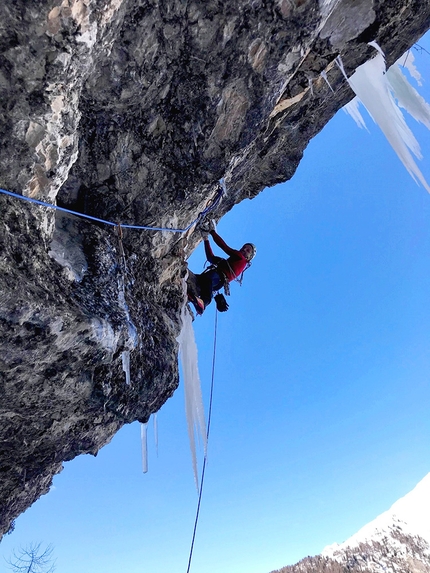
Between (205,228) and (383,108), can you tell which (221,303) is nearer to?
(205,228)

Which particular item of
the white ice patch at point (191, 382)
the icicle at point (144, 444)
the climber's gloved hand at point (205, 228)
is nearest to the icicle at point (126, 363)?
the white ice patch at point (191, 382)

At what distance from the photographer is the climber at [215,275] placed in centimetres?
683

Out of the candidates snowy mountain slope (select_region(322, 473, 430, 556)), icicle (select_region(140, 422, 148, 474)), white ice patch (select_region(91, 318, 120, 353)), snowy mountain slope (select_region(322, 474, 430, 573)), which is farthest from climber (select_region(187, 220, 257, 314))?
snowy mountain slope (select_region(322, 473, 430, 556))

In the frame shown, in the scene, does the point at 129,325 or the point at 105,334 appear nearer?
the point at 105,334

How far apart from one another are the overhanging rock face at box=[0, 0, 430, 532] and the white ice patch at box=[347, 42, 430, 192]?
10.1 inches

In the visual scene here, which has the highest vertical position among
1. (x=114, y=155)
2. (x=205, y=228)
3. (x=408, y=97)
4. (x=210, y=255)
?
(x=205, y=228)

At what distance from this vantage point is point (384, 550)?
86.3 ft

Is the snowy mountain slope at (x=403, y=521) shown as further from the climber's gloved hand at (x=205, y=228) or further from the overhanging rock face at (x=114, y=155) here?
the overhanging rock face at (x=114, y=155)

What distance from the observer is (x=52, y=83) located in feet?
8.46

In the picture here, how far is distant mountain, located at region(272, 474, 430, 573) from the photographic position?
78.2 ft

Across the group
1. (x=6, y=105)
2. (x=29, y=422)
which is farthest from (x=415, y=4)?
(x=29, y=422)

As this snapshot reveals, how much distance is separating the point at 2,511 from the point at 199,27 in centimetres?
751

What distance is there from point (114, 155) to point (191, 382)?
13.0ft

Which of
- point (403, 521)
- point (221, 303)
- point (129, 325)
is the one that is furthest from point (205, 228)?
point (403, 521)
